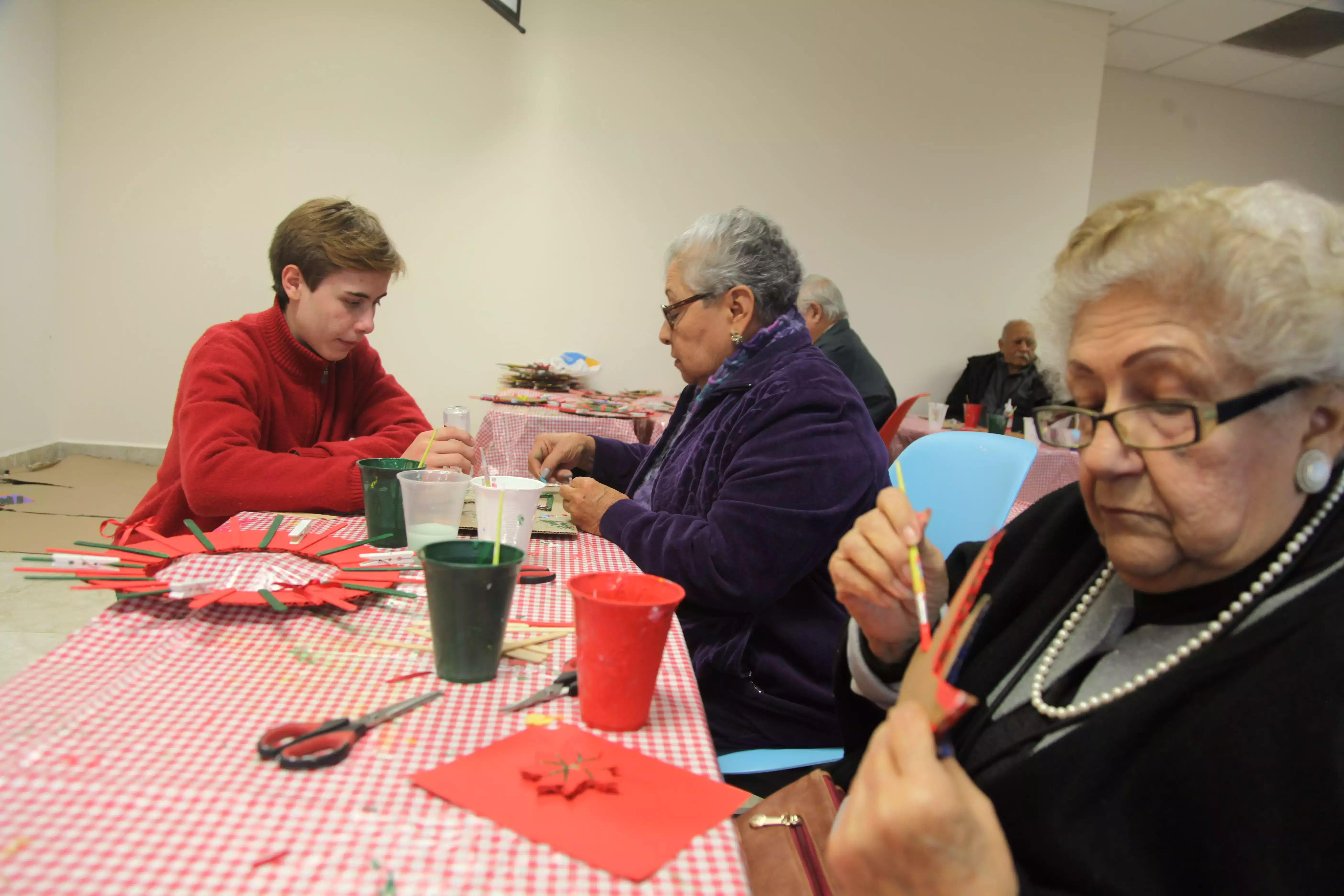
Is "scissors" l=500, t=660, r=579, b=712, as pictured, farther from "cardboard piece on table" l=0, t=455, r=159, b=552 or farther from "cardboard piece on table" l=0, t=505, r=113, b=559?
"cardboard piece on table" l=0, t=505, r=113, b=559

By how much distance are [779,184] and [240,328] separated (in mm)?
4366

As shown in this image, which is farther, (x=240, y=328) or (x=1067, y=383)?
(x=240, y=328)

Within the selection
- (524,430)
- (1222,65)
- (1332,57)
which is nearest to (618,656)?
(524,430)

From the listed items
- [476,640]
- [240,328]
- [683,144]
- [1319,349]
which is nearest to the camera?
[1319,349]

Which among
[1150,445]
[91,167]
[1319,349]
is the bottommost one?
[1150,445]

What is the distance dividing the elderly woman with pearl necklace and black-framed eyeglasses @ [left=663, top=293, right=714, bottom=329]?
0.99 m

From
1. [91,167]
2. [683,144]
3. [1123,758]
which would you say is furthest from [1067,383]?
[91,167]

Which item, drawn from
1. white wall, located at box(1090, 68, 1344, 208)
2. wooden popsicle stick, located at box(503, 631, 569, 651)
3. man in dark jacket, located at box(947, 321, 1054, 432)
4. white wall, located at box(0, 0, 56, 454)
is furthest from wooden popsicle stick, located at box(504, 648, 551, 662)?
white wall, located at box(1090, 68, 1344, 208)

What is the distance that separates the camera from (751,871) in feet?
3.17

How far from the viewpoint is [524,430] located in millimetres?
3303

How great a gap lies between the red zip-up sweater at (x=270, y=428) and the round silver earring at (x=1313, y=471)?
58.3 inches

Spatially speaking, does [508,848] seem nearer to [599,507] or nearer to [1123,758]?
[1123,758]

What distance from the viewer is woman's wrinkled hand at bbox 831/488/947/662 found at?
91 centimetres

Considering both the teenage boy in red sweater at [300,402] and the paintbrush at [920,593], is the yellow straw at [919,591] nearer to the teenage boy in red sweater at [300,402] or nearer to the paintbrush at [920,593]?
the paintbrush at [920,593]
